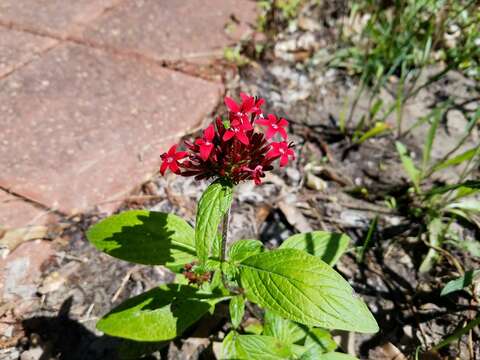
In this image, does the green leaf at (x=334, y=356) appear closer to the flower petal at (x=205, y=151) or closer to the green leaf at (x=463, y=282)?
the green leaf at (x=463, y=282)

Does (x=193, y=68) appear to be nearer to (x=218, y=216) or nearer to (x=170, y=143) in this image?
(x=170, y=143)

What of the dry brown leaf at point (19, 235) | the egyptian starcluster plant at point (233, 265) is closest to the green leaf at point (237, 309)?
the egyptian starcluster plant at point (233, 265)

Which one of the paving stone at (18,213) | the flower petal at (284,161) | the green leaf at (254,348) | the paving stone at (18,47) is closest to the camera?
the flower petal at (284,161)

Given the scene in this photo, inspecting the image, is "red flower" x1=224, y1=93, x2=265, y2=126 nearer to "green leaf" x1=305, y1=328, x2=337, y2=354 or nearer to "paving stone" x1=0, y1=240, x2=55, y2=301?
"green leaf" x1=305, y1=328, x2=337, y2=354

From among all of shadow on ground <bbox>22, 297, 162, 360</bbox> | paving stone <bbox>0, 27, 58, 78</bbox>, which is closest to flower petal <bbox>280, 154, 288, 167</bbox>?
shadow on ground <bbox>22, 297, 162, 360</bbox>

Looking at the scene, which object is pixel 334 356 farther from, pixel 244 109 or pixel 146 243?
pixel 244 109

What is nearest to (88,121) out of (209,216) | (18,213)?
(18,213)
